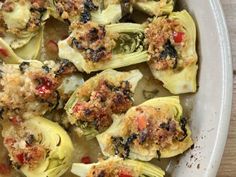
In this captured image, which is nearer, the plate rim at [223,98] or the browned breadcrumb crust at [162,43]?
the plate rim at [223,98]

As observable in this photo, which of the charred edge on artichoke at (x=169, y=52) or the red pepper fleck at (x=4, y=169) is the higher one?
the charred edge on artichoke at (x=169, y=52)

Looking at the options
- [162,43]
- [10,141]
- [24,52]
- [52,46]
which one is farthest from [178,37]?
[10,141]

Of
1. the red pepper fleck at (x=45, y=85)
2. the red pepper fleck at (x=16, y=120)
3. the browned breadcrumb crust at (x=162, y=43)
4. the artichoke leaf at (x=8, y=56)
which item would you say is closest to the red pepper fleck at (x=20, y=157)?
the red pepper fleck at (x=16, y=120)

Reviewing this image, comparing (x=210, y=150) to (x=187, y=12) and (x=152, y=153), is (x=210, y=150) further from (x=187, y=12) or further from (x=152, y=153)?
(x=187, y=12)

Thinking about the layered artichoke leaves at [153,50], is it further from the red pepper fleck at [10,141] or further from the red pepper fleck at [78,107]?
the red pepper fleck at [10,141]

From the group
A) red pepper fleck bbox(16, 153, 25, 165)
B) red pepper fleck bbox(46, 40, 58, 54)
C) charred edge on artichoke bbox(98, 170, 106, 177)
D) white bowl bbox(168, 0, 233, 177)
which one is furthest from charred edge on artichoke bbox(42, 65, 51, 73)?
white bowl bbox(168, 0, 233, 177)

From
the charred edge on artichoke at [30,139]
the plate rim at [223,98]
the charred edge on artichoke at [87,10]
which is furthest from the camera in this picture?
the charred edge on artichoke at [87,10]

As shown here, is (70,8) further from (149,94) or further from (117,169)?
(117,169)
